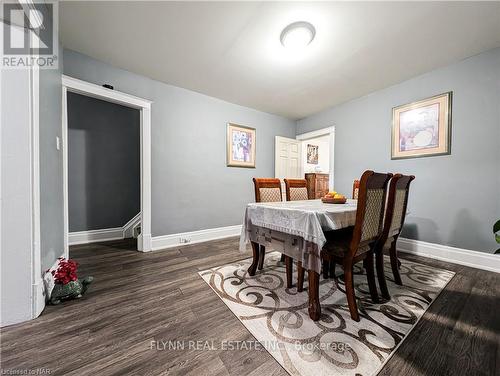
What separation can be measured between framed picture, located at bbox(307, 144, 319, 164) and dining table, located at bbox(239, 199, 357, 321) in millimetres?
4825

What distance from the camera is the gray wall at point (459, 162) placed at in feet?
7.18

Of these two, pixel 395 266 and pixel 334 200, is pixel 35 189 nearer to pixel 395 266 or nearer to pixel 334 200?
pixel 334 200

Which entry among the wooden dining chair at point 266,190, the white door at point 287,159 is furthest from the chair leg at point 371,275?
the white door at point 287,159

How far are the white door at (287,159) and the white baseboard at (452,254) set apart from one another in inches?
92.8

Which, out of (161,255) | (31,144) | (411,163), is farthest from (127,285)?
(411,163)

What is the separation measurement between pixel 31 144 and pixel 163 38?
166 cm

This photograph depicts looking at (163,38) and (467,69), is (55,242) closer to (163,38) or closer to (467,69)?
(163,38)

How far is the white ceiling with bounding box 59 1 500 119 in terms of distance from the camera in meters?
1.67

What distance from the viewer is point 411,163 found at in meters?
2.81

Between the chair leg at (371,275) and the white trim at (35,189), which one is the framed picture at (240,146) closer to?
the white trim at (35,189)

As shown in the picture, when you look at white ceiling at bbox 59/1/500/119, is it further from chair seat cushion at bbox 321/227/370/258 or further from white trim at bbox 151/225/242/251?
white trim at bbox 151/225/242/251

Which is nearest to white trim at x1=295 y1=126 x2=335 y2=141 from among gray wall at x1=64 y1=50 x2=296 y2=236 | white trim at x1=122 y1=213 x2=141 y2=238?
gray wall at x1=64 y1=50 x2=296 y2=236

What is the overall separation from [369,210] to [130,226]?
392 centimetres

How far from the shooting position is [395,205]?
171 centimetres
